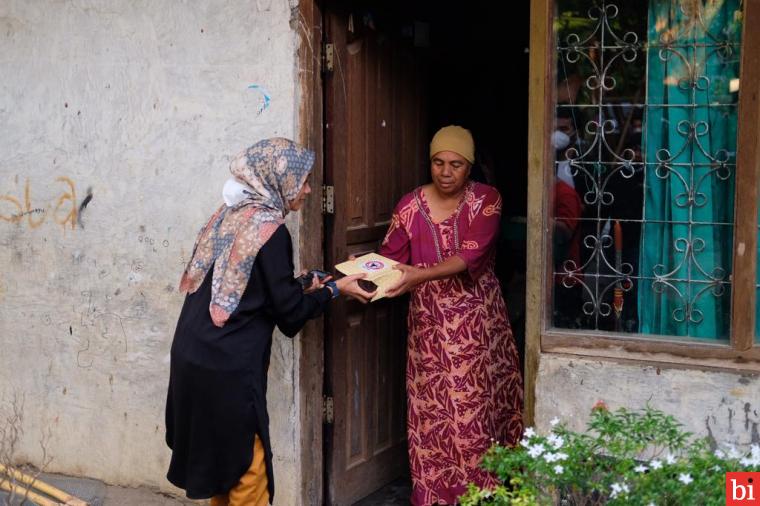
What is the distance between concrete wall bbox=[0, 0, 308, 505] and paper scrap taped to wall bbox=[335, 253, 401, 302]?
525 millimetres

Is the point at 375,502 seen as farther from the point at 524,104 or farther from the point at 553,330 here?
the point at 524,104

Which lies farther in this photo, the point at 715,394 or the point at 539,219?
the point at 539,219

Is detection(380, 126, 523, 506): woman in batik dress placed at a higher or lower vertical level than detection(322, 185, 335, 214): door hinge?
lower

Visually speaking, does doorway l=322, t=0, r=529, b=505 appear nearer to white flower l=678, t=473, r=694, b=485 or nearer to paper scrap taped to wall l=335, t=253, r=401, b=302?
paper scrap taped to wall l=335, t=253, r=401, b=302

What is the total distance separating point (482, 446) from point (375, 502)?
73 centimetres

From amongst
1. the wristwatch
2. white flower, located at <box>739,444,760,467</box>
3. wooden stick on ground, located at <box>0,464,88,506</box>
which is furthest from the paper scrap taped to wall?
white flower, located at <box>739,444,760,467</box>

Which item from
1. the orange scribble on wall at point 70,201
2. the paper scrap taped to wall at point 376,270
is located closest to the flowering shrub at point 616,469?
the paper scrap taped to wall at point 376,270

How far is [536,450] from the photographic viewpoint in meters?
2.76

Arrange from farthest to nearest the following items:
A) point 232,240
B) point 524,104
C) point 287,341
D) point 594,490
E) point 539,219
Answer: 1. point 524,104
2. point 287,341
3. point 539,219
4. point 232,240
5. point 594,490

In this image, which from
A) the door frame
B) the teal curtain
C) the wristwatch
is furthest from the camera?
the door frame

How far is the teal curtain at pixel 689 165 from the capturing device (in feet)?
11.5

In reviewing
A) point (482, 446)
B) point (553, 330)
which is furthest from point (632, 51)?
point (482, 446)

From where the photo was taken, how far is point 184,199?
452cm

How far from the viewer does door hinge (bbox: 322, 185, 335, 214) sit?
4.30 metres
